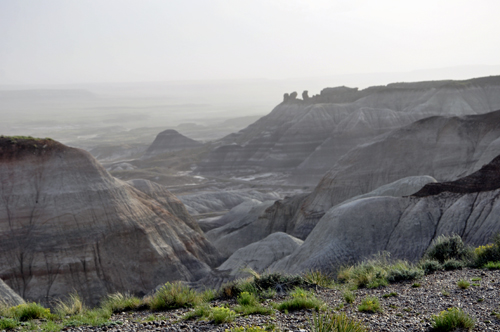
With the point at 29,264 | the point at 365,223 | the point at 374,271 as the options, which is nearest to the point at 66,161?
the point at 29,264

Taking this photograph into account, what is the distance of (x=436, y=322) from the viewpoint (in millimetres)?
6965

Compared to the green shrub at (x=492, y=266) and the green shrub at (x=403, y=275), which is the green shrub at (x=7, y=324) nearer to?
the green shrub at (x=403, y=275)

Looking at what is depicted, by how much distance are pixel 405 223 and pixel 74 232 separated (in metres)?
Answer: 18.6

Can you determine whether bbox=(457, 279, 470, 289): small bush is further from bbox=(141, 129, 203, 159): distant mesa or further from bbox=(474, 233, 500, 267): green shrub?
bbox=(141, 129, 203, 159): distant mesa

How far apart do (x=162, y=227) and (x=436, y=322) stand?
79.3ft

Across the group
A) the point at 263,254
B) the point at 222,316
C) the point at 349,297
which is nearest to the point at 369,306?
the point at 349,297

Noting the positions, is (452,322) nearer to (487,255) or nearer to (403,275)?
(403,275)

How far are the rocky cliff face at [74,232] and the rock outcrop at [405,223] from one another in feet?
29.3

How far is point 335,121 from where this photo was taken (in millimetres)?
88312

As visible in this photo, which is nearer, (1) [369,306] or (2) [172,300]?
(1) [369,306]

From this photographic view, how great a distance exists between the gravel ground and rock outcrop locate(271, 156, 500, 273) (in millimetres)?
9541

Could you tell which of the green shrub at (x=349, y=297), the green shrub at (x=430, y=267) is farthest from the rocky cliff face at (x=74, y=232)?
the green shrub at (x=349, y=297)

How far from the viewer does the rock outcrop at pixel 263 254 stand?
2778 centimetres

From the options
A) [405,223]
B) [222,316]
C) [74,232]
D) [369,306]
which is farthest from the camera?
[74,232]
